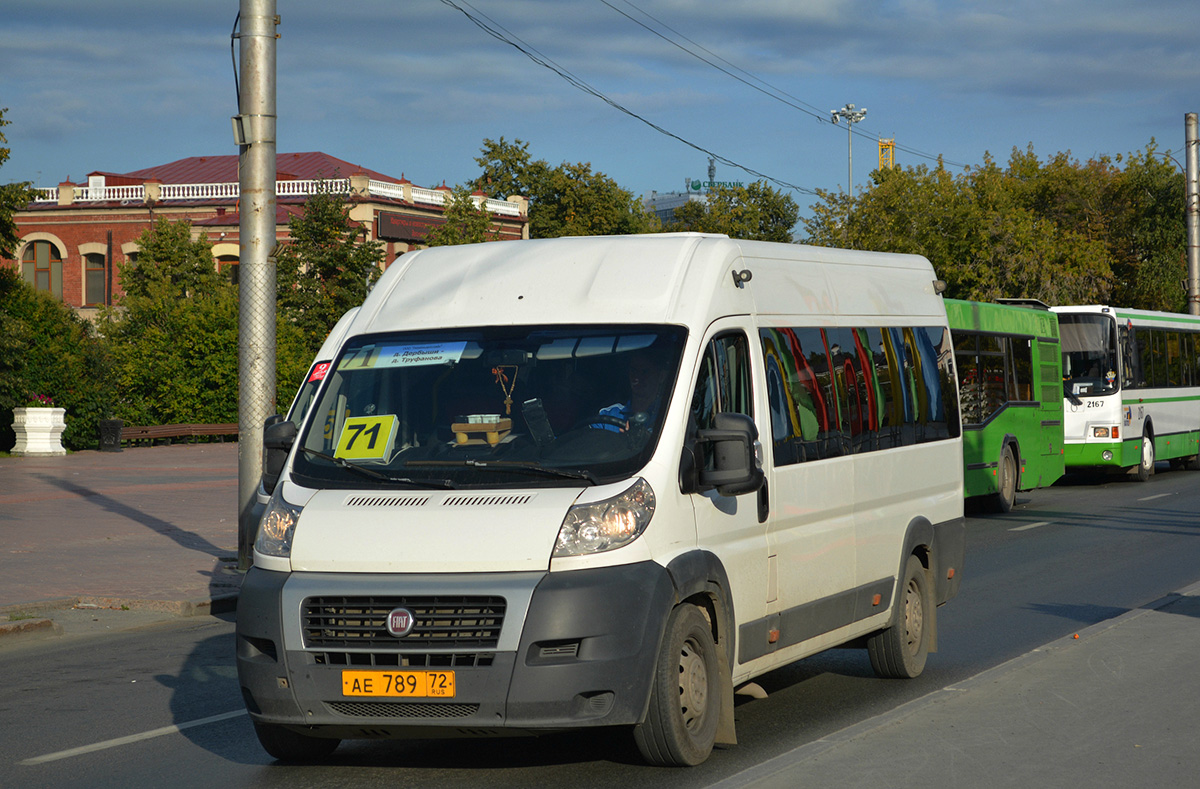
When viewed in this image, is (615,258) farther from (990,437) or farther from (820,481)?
(990,437)

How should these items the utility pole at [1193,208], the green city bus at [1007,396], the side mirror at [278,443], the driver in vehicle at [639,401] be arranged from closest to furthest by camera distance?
the driver in vehicle at [639,401] → the side mirror at [278,443] → the green city bus at [1007,396] → the utility pole at [1193,208]

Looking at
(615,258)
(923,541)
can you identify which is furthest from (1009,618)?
(615,258)

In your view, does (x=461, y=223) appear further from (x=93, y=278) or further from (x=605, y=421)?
(x=605, y=421)

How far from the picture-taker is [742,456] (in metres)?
6.05

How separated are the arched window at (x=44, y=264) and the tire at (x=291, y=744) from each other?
64.6 meters

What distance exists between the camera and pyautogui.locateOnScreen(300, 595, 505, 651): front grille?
5586mm

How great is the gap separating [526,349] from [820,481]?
180 centimetres

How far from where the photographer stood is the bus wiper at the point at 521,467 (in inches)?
233

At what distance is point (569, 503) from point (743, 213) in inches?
2233

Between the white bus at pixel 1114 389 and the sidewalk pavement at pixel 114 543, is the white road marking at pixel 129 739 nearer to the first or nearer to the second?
the sidewalk pavement at pixel 114 543

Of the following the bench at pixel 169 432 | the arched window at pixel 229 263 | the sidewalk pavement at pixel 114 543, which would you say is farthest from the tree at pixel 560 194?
the sidewalk pavement at pixel 114 543

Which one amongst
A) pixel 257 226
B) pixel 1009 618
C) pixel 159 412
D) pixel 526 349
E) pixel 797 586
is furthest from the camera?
pixel 159 412

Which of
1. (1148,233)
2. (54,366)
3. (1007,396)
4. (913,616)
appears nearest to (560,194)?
(1148,233)

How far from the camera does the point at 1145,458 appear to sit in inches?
1086
